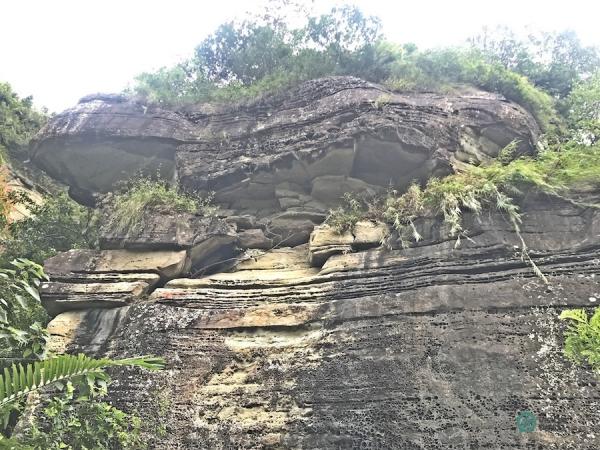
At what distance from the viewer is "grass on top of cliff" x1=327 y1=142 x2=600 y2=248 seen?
8227 millimetres

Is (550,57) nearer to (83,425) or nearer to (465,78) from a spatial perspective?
(465,78)

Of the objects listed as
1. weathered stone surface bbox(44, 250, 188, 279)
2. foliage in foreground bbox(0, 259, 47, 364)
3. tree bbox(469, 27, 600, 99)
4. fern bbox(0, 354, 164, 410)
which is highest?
tree bbox(469, 27, 600, 99)

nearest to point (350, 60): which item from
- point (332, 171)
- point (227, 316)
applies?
point (332, 171)

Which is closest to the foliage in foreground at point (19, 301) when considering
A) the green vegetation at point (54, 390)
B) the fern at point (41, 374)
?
the green vegetation at point (54, 390)

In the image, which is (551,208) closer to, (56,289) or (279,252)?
(279,252)

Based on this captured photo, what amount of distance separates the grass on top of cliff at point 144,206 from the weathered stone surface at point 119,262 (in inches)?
20.0

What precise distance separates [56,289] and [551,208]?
300 inches

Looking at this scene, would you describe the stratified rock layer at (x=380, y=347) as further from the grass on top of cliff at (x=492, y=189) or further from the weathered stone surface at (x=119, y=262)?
the weathered stone surface at (x=119, y=262)

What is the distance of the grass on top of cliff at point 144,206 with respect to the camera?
9969mm

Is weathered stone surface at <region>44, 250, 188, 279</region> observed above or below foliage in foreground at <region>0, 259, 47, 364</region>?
above

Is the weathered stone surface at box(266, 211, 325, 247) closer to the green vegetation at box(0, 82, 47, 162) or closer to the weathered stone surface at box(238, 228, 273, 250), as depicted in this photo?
the weathered stone surface at box(238, 228, 273, 250)

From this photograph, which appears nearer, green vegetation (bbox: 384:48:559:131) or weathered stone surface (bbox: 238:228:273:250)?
weathered stone surface (bbox: 238:228:273:250)

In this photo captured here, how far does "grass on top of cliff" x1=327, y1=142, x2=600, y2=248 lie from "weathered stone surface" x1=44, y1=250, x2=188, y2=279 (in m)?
2.72

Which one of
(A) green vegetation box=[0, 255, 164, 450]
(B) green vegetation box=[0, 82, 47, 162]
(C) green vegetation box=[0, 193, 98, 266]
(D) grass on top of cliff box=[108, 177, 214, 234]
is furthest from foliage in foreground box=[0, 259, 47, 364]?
(B) green vegetation box=[0, 82, 47, 162]
